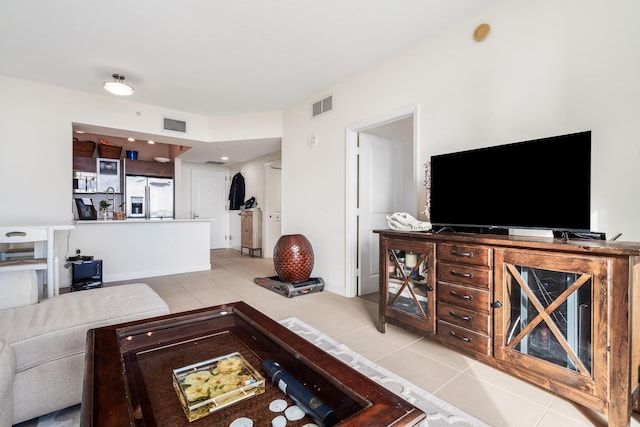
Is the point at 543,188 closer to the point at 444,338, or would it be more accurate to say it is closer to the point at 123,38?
the point at 444,338

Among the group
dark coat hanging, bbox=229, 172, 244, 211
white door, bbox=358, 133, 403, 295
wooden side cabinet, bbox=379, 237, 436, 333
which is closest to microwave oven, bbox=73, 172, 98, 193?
dark coat hanging, bbox=229, 172, 244, 211

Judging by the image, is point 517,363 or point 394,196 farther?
point 394,196

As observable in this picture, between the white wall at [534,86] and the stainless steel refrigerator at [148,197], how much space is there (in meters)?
5.02

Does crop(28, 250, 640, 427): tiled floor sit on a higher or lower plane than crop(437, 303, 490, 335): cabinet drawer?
lower

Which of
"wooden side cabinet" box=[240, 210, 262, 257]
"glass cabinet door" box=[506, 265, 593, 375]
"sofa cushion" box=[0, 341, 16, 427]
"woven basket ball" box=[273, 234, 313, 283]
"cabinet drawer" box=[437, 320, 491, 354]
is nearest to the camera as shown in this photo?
"sofa cushion" box=[0, 341, 16, 427]

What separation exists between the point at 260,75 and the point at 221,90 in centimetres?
73

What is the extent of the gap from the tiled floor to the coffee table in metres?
0.99

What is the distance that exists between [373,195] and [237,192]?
14.5 feet

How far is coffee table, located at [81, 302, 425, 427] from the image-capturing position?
0.85m

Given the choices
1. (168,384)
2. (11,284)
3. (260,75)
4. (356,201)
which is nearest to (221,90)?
(260,75)

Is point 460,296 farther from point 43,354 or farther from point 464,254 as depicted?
point 43,354

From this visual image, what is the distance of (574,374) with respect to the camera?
1459 mm

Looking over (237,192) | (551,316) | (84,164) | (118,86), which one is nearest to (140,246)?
(118,86)

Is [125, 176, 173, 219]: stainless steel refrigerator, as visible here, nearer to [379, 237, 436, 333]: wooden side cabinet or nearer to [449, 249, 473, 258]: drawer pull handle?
[379, 237, 436, 333]: wooden side cabinet
